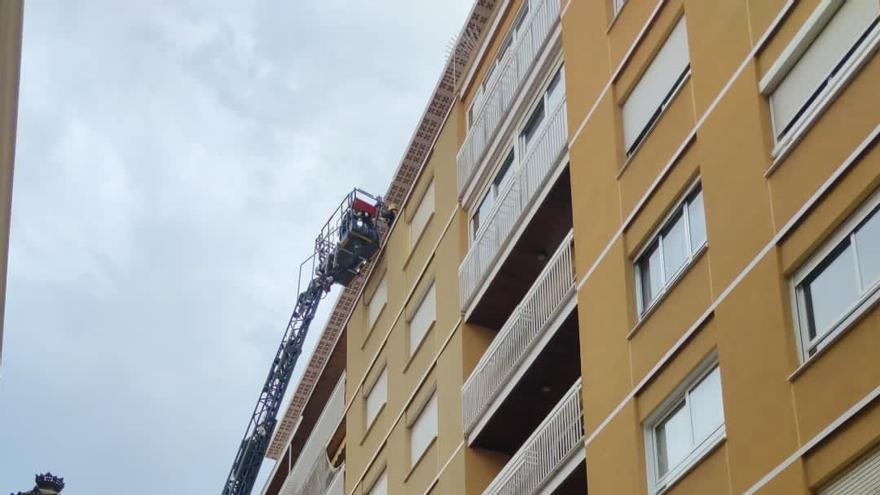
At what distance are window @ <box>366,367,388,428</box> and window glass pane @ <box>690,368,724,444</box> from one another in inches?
596

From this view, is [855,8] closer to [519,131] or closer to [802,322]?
[802,322]

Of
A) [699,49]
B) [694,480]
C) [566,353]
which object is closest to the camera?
[694,480]

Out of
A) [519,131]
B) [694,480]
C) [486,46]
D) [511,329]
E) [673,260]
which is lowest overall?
[694,480]

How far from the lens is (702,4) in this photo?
772 inches

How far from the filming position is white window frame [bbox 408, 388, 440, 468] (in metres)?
28.6

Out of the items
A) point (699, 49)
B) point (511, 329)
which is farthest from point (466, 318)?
point (699, 49)

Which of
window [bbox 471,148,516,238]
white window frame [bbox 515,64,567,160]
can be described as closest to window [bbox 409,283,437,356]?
window [bbox 471,148,516,238]

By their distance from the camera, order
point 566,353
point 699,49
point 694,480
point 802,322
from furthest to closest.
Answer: point 566,353
point 699,49
point 694,480
point 802,322

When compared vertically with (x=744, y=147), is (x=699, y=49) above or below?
above

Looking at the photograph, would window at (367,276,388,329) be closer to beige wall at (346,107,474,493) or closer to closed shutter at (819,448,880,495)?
beige wall at (346,107,474,493)

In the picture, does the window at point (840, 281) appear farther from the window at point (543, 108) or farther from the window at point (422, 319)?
the window at point (422, 319)

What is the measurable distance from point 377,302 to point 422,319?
436cm

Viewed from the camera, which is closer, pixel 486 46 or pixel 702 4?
pixel 702 4

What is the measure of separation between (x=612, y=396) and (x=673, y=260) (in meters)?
2.02
